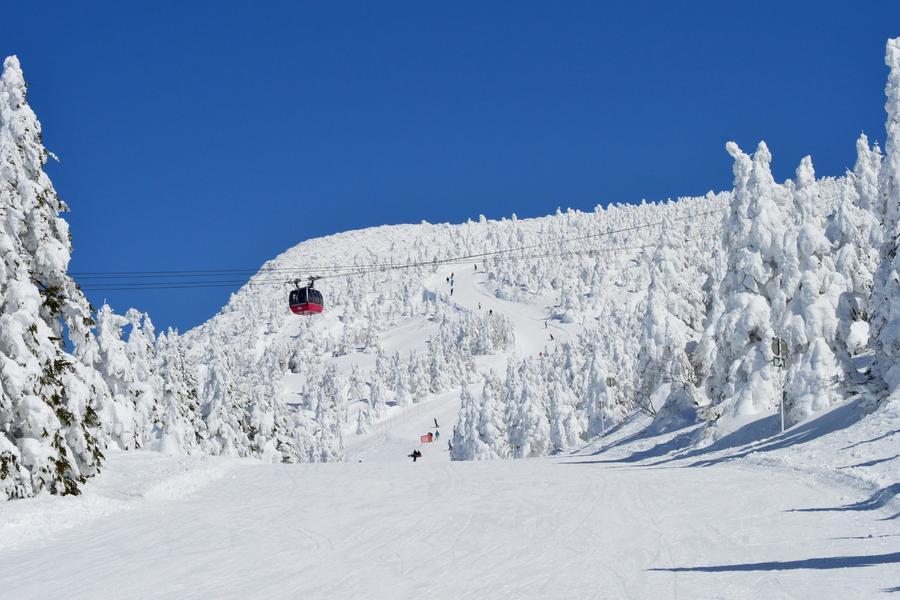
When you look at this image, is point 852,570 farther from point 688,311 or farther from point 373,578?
point 688,311

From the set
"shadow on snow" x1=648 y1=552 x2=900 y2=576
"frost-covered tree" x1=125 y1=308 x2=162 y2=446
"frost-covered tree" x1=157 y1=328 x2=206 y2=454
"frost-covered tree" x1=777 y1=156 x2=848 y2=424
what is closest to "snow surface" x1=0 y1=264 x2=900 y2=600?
"shadow on snow" x1=648 y1=552 x2=900 y2=576

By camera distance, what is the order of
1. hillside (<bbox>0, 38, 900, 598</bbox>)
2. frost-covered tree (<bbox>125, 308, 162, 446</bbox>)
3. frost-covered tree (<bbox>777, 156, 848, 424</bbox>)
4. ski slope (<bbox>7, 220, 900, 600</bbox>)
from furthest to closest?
frost-covered tree (<bbox>125, 308, 162, 446</bbox>)
frost-covered tree (<bbox>777, 156, 848, 424</bbox>)
hillside (<bbox>0, 38, 900, 598</bbox>)
ski slope (<bbox>7, 220, 900, 600</bbox>)

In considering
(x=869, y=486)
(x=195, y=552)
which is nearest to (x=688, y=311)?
(x=869, y=486)

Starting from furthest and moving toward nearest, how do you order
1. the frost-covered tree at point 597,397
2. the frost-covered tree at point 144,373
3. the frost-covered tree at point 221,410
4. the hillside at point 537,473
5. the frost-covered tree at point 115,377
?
the frost-covered tree at point 597,397, the frost-covered tree at point 221,410, the frost-covered tree at point 144,373, the frost-covered tree at point 115,377, the hillside at point 537,473

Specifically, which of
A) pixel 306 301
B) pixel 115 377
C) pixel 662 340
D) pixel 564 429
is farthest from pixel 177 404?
pixel 564 429

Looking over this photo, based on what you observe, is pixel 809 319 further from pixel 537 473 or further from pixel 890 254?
pixel 537 473

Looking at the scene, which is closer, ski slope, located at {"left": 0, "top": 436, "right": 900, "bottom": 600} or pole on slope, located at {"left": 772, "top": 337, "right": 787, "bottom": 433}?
ski slope, located at {"left": 0, "top": 436, "right": 900, "bottom": 600}

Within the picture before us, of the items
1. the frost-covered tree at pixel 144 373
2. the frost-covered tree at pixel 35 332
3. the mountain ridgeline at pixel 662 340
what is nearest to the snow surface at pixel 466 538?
the frost-covered tree at pixel 35 332

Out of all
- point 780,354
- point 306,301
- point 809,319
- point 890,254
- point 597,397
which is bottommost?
point 597,397

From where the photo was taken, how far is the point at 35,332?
22.5m

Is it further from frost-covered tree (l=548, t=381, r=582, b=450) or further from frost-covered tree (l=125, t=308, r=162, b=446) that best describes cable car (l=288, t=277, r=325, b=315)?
frost-covered tree (l=548, t=381, r=582, b=450)

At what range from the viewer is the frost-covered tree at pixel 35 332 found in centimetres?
2103

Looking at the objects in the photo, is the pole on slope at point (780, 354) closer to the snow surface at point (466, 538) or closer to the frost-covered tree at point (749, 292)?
the frost-covered tree at point (749, 292)

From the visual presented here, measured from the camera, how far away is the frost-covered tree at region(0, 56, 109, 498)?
2103 centimetres
